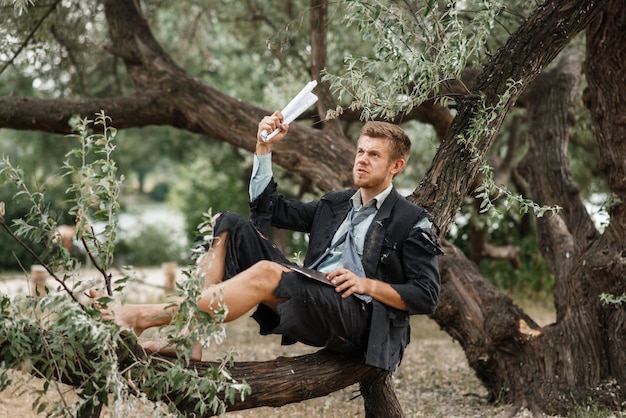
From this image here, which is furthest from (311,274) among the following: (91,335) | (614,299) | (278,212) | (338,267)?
(614,299)

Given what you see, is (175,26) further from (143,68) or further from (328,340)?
(328,340)

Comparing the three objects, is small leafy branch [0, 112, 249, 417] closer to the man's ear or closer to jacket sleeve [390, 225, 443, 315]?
jacket sleeve [390, 225, 443, 315]

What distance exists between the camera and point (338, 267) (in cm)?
403

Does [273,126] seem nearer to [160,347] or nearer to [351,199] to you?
[351,199]

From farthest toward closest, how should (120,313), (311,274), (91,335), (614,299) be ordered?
(614,299) < (311,274) < (120,313) < (91,335)

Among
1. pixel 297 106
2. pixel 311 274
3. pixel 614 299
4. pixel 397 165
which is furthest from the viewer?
pixel 614 299

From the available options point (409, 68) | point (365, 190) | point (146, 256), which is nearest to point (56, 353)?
point (365, 190)

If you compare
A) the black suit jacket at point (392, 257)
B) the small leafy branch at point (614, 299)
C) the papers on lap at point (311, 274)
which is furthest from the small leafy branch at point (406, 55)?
the small leafy branch at point (614, 299)

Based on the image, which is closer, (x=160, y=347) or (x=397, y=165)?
(x=160, y=347)

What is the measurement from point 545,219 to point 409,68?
3.06 meters

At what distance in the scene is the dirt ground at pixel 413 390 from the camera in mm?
5590

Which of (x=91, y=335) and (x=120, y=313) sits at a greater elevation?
(x=120, y=313)

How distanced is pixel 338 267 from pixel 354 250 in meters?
0.12

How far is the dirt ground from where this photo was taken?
5590mm
